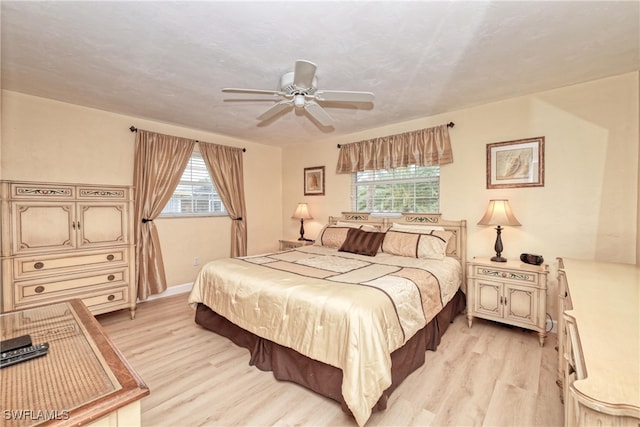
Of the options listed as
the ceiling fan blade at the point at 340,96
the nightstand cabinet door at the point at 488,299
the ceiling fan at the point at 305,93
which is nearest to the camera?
the ceiling fan at the point at 305,93

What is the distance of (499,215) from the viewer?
9.43 ft

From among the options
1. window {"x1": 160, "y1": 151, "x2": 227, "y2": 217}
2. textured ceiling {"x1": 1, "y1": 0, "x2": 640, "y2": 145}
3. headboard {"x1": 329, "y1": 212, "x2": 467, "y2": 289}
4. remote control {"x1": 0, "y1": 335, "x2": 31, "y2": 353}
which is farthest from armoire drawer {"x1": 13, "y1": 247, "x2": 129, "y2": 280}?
headboard {"x1": 329, "y1": 212, "x2": 467, "y2": 289}

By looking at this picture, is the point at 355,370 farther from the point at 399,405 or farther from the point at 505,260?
the point at 505,260

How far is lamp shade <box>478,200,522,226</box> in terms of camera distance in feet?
9.29

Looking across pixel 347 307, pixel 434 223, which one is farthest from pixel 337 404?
pixel 434 223

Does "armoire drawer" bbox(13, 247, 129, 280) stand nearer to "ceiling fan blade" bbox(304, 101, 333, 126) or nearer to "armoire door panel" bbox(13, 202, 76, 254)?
"armoire door panel" bbox(13, 202, 76, 254)

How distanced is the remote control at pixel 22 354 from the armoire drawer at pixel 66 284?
83.2 inches

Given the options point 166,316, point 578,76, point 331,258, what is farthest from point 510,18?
point 166,316

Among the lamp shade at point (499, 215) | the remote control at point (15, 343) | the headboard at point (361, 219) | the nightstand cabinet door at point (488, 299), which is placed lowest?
the nightstand cabinet door at point (488, 299)

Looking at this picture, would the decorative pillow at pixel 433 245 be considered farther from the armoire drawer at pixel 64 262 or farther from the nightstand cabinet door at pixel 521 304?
the armoire drawer at pixel 64 262

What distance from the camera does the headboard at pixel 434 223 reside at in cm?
334

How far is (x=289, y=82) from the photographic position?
2.26 m

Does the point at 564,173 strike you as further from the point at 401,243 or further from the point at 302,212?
the point at 302,212

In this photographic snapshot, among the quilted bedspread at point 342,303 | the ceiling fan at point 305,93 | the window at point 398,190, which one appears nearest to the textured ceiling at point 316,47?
the ceiling fan at point 305,93
